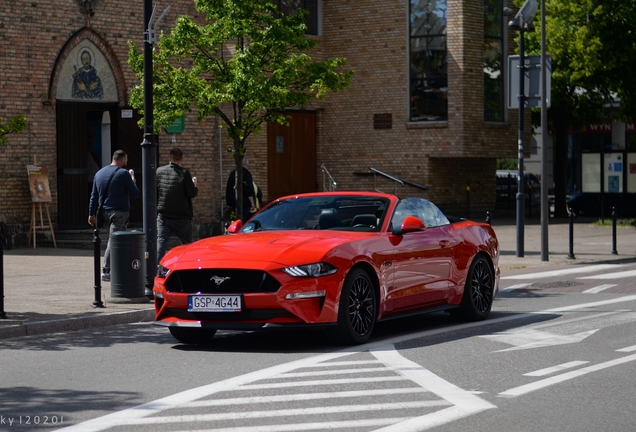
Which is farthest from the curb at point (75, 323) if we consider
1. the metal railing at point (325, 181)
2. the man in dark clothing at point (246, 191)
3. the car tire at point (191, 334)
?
the metal railing at point (325, 181)

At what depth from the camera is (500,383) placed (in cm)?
844

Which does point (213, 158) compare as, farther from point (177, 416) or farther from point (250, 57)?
point (177, 416)

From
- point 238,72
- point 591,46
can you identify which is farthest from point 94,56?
point 591,46

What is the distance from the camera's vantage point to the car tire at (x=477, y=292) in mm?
12430

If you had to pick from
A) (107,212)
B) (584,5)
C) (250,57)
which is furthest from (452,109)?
(107,212)

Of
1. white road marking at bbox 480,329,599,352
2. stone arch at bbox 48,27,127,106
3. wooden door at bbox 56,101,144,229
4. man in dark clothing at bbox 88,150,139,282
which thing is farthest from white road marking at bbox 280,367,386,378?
stone arch at bbox 48,27,127,106

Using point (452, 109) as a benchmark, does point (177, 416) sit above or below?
below

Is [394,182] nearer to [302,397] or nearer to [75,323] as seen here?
[75,323]

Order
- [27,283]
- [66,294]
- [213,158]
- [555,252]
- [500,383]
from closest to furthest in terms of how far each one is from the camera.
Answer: [500,383]
[66,294]
[27,283]
[555,252]
[213,158]

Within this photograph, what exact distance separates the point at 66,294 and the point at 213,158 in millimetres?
13654

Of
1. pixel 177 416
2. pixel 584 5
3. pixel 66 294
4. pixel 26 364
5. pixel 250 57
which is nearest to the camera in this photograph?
pixel 177 416

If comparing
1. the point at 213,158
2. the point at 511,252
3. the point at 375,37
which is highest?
the point at 375,37

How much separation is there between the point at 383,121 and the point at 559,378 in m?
25.4

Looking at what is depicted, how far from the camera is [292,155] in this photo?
110 ft
